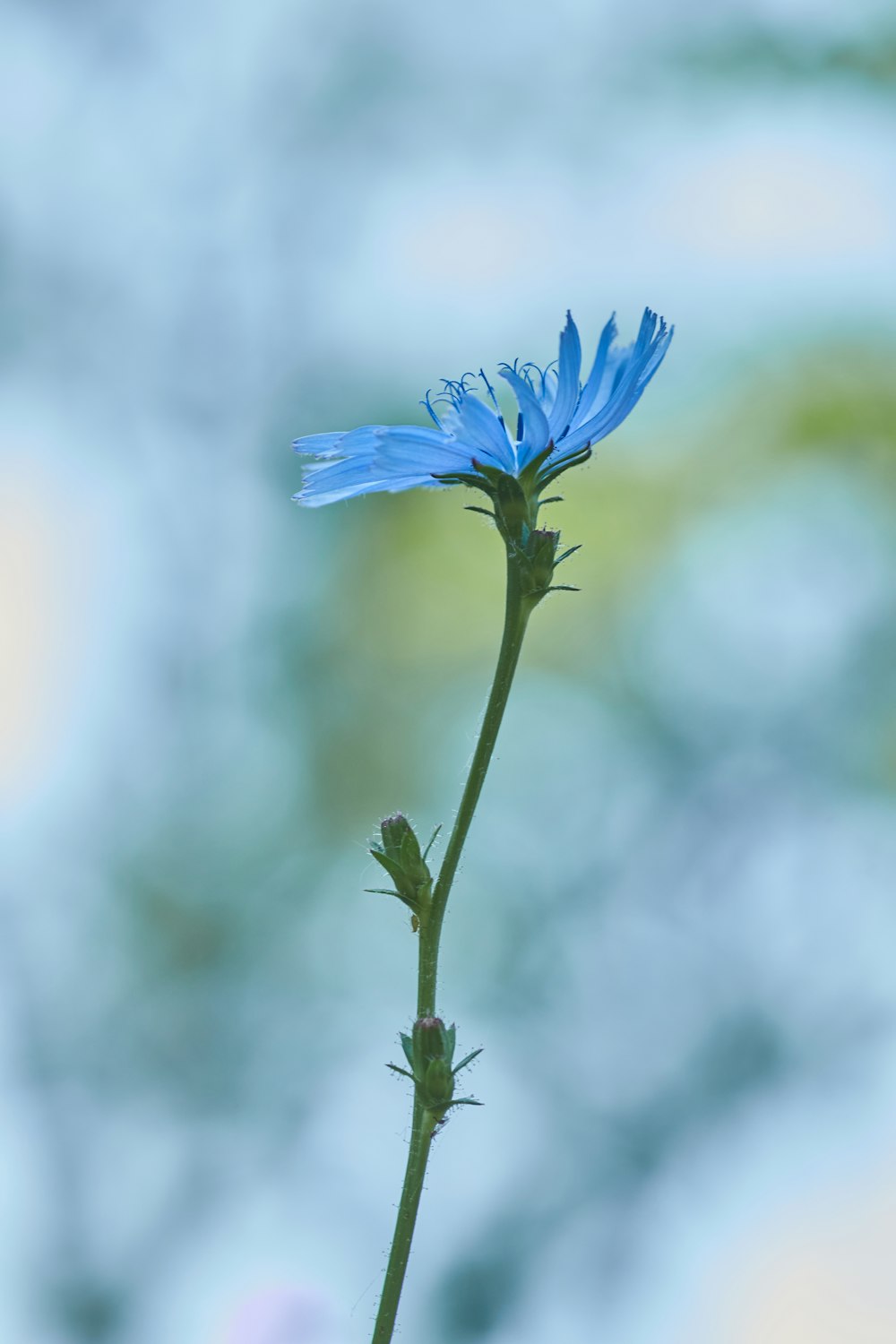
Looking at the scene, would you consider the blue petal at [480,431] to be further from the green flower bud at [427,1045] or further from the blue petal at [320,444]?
the green flower bud at [427,1045]

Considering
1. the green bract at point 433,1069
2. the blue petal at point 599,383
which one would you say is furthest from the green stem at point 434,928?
the blue petal at point 599,383

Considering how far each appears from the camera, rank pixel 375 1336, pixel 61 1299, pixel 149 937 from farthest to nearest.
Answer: pixel 149 937
pixel 61 1299
pixel 375 1336

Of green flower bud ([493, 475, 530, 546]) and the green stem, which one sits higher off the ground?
green flower bud ([493, 475, 530, 546])

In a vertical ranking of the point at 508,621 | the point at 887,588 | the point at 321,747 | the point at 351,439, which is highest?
the point at 887,588

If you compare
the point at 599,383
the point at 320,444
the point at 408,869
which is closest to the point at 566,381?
the point at 599,383

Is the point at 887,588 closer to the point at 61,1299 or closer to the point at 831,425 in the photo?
the point at 831,425

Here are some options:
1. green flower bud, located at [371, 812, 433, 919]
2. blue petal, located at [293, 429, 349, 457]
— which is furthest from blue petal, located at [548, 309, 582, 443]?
green flower bud, located at [371, 812, 433, 919]

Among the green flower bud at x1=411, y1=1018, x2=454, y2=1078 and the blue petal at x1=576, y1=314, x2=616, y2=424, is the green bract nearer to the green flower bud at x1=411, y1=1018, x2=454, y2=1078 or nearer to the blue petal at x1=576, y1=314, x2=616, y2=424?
the green flower bud at x1=411, y1=1018, x2=454, y2=1078

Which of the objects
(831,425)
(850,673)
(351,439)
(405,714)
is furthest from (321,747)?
(351,439)
